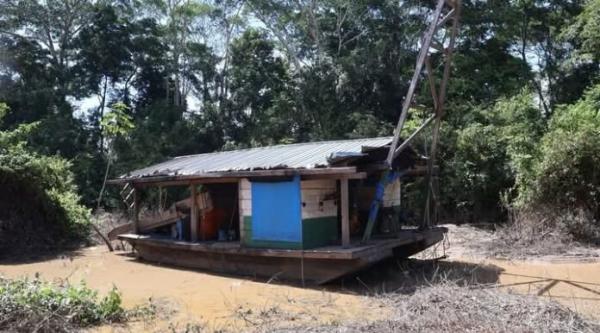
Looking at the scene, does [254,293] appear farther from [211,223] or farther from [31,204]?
[31,204]

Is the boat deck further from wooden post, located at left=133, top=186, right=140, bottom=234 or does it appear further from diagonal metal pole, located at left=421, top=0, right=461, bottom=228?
wooden post, located at left=133, top=186, right=140, bottom=234

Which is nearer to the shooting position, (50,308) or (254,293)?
(50,308)

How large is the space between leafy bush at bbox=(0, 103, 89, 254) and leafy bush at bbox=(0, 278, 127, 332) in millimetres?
8083

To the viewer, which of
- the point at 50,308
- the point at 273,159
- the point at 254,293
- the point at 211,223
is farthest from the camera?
the point at 211,223

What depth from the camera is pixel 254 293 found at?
852 centimetres

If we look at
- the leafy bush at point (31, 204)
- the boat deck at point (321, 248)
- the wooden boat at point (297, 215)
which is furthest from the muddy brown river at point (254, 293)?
the leafy bush at point (31, 204)

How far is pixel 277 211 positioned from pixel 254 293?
1620 mm

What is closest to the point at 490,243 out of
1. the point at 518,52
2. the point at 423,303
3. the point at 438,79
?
the point at 423,303

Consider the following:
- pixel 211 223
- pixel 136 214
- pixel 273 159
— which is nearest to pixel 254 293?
pixel 273 159

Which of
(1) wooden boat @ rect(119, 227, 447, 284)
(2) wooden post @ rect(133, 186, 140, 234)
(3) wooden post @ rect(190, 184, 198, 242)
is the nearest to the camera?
(1) wooden boat @ rect(119, 227, 447, 284)

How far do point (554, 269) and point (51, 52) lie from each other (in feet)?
87.5

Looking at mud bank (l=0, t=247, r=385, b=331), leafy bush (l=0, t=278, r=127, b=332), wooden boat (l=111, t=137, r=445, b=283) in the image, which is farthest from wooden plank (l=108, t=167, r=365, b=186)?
leafy bush (l=0, t=278, r=127, b=332)

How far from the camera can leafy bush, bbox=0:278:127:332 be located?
232 inches

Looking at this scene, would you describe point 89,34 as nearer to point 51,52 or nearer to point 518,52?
point 51,52
